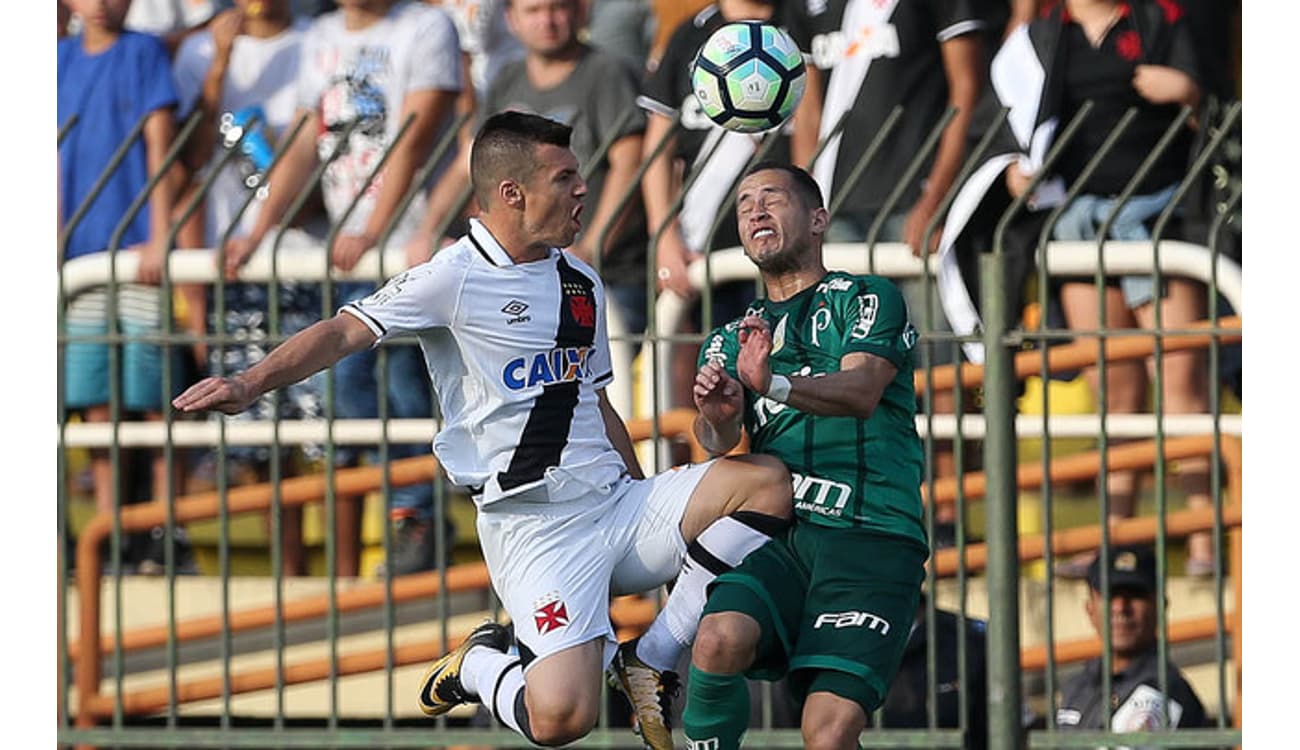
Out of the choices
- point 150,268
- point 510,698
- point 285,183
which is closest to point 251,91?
point 285,183

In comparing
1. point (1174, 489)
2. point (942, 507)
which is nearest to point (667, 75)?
point (942, 507)

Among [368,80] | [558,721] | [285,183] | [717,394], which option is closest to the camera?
[717,394]

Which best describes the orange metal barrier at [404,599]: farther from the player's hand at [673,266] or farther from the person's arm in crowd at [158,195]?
the person's arm in crowd at [158,195]

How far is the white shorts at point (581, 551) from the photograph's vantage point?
8.23 meters

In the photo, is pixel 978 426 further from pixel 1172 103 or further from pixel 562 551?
pixel 562 551

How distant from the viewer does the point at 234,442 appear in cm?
1062

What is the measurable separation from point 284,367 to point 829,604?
190 centimetres

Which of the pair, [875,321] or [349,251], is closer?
[875,321]

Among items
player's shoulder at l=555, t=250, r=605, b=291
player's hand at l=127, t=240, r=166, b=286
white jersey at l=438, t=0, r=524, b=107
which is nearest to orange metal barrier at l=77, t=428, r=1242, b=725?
player's hand at l=127, t=240, r=166, b=286

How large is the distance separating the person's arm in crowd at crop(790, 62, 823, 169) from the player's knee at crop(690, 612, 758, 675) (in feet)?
11.4

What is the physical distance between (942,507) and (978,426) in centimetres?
48

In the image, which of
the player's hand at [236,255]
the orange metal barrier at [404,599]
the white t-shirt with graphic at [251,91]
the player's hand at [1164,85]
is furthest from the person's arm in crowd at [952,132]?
the white t-shirt with graphic at [251,91]

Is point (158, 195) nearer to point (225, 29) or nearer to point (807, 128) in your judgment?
point (225, 29)

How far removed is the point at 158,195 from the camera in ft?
36.3
